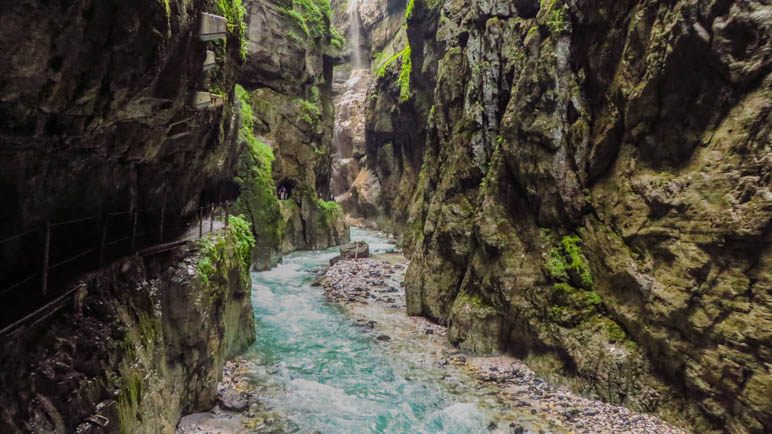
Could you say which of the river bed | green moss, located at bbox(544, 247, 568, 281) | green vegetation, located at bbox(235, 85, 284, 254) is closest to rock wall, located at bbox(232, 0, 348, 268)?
green vegetation, located at bbox(235, 85, 284, 254)

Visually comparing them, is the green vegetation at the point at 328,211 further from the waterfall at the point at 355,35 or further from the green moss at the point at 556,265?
the waterfall at the point at 355,35

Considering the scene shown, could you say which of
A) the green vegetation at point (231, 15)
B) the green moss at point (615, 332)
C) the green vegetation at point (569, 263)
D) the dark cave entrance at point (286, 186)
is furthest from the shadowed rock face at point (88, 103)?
the dark cave entrance at point (286, 186)

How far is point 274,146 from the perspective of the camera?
119 ft

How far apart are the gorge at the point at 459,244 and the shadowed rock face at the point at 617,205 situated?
58 millimetres

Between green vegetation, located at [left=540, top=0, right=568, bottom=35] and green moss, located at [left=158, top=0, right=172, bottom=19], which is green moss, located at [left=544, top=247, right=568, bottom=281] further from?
green moss, located at [left=158, top=0, right=172, bottom=19]

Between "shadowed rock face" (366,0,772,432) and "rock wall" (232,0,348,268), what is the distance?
19.1 m

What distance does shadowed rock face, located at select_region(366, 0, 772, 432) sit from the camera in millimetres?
9016

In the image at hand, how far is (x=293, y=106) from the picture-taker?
3762 centimetres

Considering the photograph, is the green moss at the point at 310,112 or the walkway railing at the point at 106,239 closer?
the walkway railing at the point at 106,239

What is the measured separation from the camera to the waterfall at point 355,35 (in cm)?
7550

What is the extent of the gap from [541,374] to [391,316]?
824cm

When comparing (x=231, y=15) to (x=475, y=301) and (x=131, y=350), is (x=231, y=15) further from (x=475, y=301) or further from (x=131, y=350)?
(x=475, y=301)

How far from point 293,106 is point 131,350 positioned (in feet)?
107

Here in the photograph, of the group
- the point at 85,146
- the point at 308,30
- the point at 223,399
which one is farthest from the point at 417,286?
the point at 308,30
